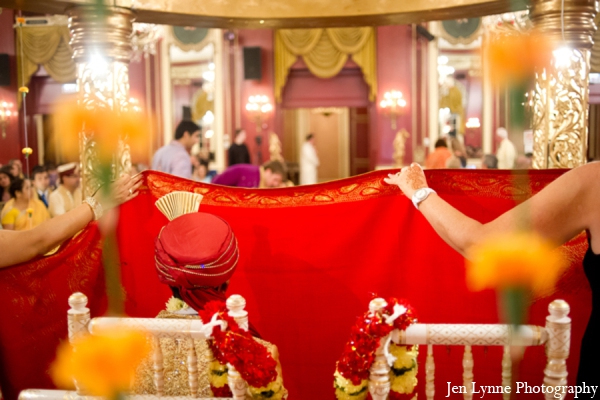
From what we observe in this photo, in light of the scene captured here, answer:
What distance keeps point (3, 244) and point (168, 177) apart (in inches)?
29.0

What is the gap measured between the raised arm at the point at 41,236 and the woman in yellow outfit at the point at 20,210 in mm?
2829

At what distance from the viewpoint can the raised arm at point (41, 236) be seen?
1956 millimetres

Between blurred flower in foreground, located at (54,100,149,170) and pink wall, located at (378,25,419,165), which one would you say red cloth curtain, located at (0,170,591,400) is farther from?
pink wall, located at (378,25,419,165)

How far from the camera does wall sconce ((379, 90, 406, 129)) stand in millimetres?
12578

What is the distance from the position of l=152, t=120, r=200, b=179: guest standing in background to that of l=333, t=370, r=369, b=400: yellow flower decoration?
357 centimetres

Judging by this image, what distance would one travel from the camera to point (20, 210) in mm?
4992

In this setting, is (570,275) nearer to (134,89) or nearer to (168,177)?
(168,177)

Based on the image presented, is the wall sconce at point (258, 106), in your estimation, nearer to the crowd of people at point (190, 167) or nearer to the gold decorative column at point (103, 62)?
the crowd of people at point (190, 167)

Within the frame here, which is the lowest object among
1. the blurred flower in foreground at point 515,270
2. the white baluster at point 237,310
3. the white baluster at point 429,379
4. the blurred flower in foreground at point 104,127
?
the white baluster at point 429,379

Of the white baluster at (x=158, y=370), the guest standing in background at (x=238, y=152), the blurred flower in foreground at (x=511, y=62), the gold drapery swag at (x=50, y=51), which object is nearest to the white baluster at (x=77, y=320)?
the white baluster at (x=158, y=370)

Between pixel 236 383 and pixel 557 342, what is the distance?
0.70 m

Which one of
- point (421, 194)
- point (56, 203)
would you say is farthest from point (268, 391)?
point (56, 203)

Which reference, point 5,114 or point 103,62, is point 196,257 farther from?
point 5,114

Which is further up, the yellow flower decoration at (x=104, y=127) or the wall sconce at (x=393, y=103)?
the wall sconce at (x=393, y=103)
